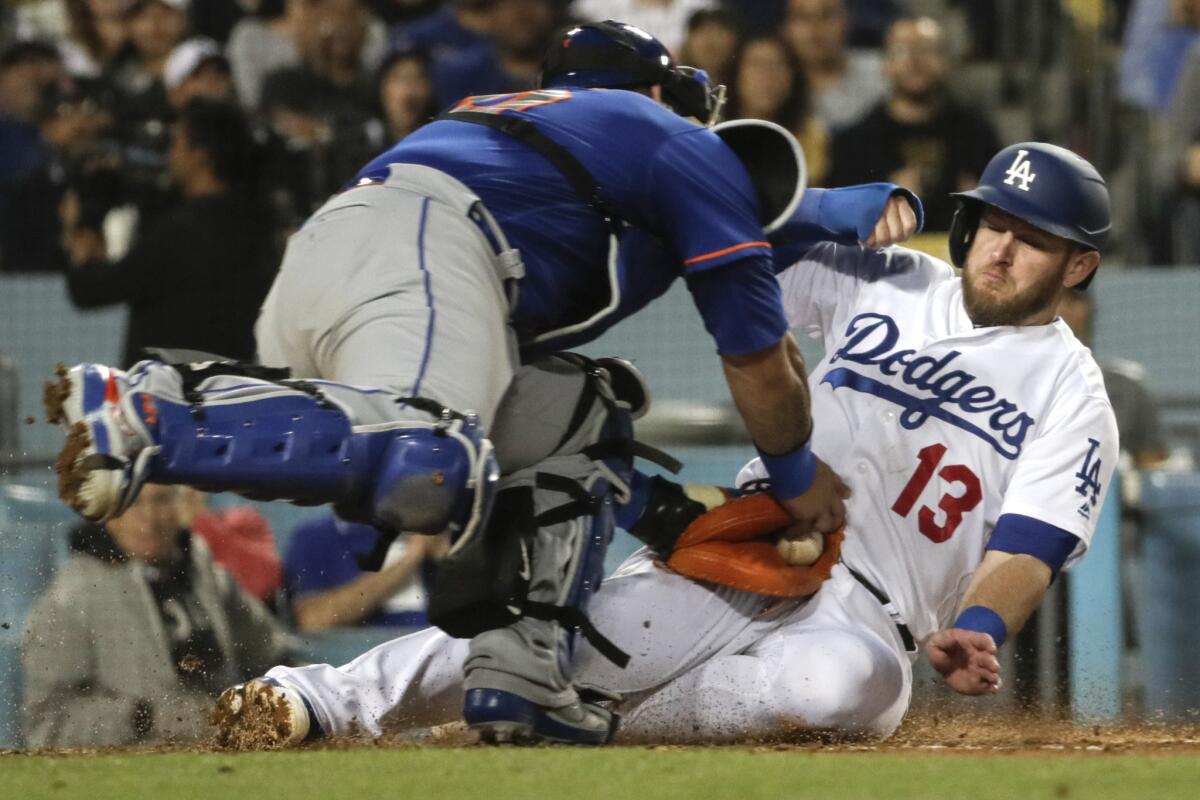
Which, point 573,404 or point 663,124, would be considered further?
point 573,404

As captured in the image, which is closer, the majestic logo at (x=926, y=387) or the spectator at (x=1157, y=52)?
the majestic logo at (x=926, y=387)

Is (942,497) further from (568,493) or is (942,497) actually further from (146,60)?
(146,60)

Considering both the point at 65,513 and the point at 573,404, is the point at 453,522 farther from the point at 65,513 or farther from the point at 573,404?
the point at 65,513

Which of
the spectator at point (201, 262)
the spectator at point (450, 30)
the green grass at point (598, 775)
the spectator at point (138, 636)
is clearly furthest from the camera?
the spectator at point (450, 30)

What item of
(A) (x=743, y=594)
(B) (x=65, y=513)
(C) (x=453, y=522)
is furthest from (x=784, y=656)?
(B) (x=65, y=513)

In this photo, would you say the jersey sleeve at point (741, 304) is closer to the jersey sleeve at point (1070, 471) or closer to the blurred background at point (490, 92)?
the jersey sleeve at point (1070, 471)

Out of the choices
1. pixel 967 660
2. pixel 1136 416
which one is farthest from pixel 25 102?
pixel 967 660

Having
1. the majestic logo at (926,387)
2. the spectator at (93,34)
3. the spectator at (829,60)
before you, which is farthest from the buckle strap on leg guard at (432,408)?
the spectator at (93,34)

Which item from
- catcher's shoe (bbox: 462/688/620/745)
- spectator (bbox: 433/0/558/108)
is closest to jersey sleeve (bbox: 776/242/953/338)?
catcher's shoe (bbox: 462/688/620/745)
